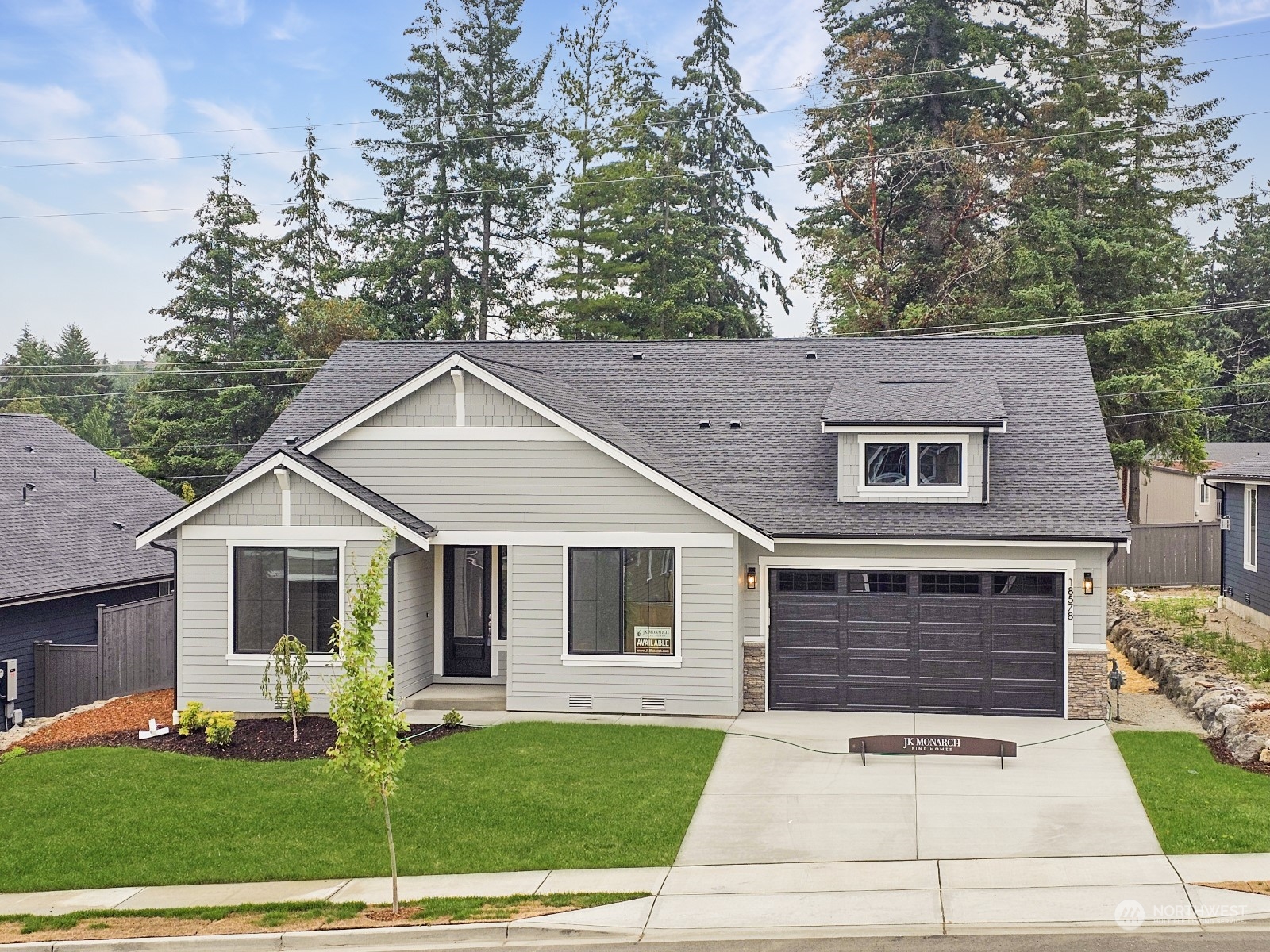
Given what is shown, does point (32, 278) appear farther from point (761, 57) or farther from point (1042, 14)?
point (1042, 14)

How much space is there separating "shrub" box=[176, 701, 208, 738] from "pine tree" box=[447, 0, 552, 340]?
26.2 m

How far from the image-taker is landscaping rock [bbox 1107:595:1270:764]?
1318 centimetres

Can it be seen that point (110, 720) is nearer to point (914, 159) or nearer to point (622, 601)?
point (622, 601)

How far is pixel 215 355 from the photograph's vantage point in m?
41.4

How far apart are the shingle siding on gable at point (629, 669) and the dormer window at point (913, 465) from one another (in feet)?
8.87

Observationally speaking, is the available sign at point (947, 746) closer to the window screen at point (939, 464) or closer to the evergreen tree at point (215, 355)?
the window screen at point (939, 464)

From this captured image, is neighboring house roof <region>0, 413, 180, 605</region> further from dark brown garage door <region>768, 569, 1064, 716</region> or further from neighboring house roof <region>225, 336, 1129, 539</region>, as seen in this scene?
dark brown garage door <region>768, 569, 1064, 716</region>

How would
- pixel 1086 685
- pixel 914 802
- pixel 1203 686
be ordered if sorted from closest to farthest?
1. pixel 914 802
2. pixel 1086 685
3. pixel 1203 686

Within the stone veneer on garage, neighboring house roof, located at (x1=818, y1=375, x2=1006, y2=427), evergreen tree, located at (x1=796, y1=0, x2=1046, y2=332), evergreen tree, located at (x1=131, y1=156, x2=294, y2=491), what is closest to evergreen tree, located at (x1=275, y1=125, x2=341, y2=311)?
evergreen tree, located at (x1=131, y1=156, x2=294, y2=491)

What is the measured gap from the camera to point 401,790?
1202 centimetres

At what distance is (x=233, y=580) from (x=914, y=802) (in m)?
10.1

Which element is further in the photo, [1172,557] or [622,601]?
[1172,557]

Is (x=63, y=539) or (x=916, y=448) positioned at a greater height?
(x=916, y=448)

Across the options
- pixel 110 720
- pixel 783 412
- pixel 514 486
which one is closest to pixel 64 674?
pixel 110 720
